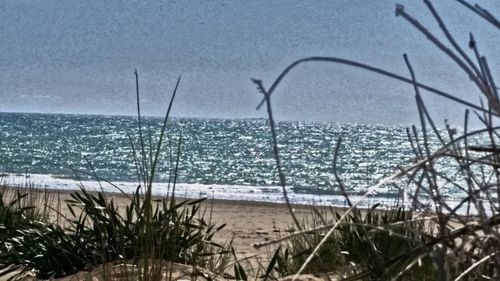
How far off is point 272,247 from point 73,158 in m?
44.0

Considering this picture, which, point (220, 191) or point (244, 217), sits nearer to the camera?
point (244, 217)

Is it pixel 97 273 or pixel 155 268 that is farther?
pixel 97 273

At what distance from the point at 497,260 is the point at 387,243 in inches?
128

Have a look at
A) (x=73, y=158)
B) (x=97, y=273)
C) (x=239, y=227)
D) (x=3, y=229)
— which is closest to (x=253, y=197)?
(x=239, y=227)

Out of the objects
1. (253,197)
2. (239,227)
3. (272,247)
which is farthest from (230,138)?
(272,247)

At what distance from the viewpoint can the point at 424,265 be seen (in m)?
4.20

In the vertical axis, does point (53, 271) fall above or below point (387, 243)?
below

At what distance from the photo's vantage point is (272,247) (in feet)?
32.2

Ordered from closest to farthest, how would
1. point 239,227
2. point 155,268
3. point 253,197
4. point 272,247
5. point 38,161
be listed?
point 155,268
point 272,247
point 239,227
point 253,197
point 38,161

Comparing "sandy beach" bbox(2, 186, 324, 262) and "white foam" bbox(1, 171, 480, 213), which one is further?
"white foam" bbox(1, 171, 480, 213)

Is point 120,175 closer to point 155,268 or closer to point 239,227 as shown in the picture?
point 239,227

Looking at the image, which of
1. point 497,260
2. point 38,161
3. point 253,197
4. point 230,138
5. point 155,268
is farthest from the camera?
point 230,138

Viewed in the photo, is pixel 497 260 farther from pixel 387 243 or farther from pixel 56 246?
pixel 56 246

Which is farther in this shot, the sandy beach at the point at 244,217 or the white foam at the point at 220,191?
the white foam at the point at 220,191
